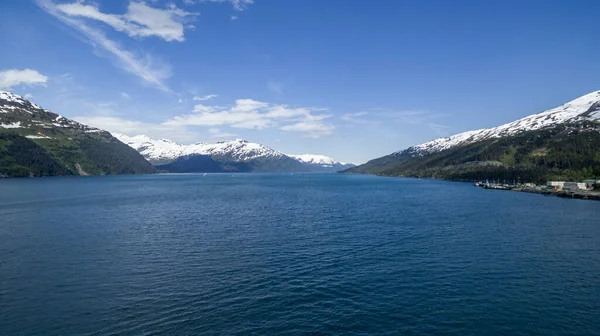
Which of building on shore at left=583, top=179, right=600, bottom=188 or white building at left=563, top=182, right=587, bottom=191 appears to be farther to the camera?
building on shore at left=583, top=179, right=600, bottom=188

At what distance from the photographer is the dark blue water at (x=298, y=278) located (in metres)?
34.3

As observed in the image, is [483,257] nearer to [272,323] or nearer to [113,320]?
[272,323]

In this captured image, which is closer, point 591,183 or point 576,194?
point 576,194

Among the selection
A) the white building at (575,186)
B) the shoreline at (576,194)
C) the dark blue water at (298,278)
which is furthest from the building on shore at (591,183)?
the dark blue water at (298,278)

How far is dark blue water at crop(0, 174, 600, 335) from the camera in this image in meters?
34.3

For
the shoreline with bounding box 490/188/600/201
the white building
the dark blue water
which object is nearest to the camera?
the dark blue water

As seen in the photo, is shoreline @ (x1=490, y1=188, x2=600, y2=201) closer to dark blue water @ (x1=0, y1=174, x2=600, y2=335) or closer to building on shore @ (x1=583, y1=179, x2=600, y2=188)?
building on shore @ (x1=583, y1=179, x2=600, y2=188)

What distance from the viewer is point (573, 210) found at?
11769 cm

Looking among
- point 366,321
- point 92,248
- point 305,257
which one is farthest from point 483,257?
point 92,248

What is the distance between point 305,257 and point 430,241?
1099 inches

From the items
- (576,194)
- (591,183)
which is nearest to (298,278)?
(576,194)

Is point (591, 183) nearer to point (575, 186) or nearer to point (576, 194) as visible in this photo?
point (575, 186)

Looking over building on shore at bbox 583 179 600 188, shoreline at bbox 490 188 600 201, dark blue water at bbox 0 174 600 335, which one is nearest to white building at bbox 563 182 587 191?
building on shore at bbox 583 179 600 188

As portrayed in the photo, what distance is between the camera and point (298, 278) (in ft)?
153
